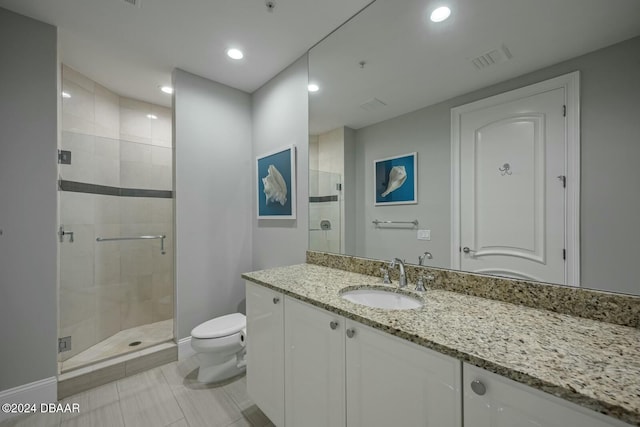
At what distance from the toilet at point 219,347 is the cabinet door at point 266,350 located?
363 mm

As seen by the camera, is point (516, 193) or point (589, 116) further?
point (516, 193)

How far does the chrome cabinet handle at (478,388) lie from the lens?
67 centimetres

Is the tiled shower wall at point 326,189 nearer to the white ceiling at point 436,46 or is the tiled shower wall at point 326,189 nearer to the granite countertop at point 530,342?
the white ceiling at point 436,46

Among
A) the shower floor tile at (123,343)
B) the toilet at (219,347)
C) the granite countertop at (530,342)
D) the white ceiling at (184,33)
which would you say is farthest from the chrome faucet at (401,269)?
the shower floor tile at (123,343)

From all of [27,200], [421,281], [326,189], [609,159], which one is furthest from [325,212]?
[27,200]

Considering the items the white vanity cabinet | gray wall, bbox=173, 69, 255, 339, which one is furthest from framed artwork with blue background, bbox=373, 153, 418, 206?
gray wall, bbox=173, 69, 255, 339

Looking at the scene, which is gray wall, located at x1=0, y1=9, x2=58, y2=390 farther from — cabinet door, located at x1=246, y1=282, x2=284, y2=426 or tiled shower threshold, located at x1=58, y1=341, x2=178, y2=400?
cabinet door, located at x1=246, y1=282, x2=284, y2=426

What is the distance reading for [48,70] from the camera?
1.70m

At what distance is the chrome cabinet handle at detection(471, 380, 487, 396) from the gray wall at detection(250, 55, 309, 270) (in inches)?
58.8

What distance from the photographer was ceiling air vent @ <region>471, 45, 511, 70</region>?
1112mm

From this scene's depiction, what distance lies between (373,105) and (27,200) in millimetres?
2322

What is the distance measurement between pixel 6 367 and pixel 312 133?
250 centimetres

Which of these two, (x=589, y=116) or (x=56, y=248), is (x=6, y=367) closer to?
(x=56, y=248)

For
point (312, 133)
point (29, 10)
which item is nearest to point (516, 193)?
point (312, 133)
